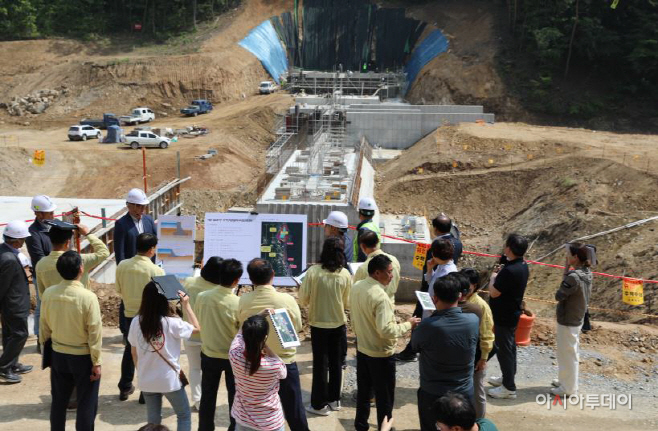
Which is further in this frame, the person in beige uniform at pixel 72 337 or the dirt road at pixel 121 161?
Answer: the dirt road at pixel 121 161

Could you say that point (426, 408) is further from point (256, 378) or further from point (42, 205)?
point (42, 205)

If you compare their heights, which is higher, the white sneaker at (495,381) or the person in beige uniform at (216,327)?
the person in beige uniform at (216,327)

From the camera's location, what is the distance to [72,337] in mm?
5664

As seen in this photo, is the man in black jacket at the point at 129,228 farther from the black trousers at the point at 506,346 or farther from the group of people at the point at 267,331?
the black trousers at the point at 506,346

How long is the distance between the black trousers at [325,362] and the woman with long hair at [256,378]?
1.83 m

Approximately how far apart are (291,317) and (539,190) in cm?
1896

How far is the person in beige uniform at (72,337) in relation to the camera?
222 inches

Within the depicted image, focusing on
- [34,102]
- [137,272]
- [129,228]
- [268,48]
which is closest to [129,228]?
[129,228]

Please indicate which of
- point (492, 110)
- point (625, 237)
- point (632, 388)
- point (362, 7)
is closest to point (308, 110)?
point (492, 110)

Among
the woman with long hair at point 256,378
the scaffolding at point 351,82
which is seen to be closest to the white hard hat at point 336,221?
the woman with long hair at point 256,378

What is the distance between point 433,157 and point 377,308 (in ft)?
69.8

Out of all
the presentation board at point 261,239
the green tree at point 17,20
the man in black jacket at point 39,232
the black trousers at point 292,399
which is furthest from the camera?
the green tree at point 17,20

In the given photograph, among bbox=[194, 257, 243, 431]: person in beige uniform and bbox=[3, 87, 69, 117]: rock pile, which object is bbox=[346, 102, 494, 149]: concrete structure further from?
bbox=[194, 257, 243, 431]: person in beige uniform

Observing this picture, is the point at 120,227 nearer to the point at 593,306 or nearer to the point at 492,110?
the point at 593,306
